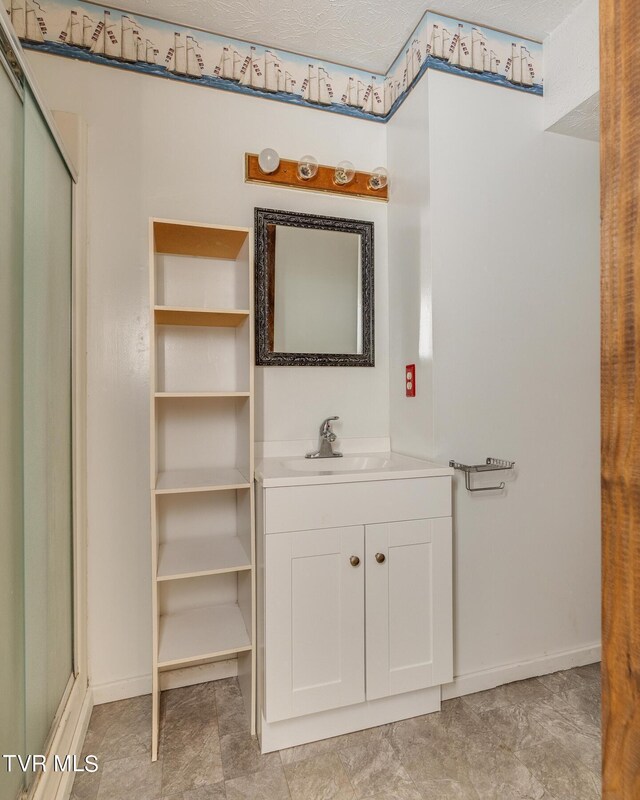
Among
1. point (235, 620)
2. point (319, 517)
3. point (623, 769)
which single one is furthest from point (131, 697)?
point (623, 769)

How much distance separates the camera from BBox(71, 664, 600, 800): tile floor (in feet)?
4.67

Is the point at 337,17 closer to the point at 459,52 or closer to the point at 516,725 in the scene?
the point at 459,52

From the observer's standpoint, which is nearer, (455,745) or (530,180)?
(455,745)

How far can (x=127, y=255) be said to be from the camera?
75.2 inches

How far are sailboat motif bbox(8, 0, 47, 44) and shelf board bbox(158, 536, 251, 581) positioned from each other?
2.03 m

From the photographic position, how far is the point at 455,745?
1603 mm

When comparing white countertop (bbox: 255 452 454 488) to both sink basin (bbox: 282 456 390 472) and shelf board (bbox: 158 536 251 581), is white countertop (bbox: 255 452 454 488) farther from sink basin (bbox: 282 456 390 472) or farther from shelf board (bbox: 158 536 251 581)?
shelf board (bbox: 158 536 251 581)

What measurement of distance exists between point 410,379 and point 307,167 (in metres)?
1.05

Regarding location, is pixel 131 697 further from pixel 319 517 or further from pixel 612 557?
pixel 612 557

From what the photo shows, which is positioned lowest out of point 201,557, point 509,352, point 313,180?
point 201,557

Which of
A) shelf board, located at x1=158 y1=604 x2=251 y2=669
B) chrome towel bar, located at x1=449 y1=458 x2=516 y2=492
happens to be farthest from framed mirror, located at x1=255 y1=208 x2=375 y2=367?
shelf board, located at x1=158 y1=604 x2=251 y2=669

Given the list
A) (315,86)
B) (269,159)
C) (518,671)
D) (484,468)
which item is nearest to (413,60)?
(315,86)

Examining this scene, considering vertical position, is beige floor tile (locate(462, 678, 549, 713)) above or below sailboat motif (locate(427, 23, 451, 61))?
below

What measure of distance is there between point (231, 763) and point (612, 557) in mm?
1612
